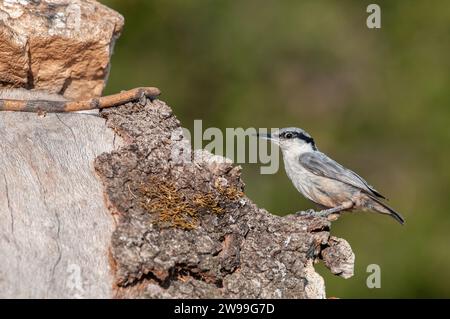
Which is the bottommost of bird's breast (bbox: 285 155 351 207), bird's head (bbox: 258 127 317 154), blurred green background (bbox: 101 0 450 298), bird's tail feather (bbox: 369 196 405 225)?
bird's tail feather (bbox: 369 196 405 225)

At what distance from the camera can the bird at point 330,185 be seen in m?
5.56

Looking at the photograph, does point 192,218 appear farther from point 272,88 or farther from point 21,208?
point 272,88

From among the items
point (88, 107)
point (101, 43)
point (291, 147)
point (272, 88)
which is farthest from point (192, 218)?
point (272, 88)

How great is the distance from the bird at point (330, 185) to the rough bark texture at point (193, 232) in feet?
4.01

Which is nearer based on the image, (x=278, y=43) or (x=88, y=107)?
(x=88, y=107)

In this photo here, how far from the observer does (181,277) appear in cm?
380

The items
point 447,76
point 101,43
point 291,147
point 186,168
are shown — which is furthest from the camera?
point 447,76

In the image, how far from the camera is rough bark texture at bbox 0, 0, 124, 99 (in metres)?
4.74

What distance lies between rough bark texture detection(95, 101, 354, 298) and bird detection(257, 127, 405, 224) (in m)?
1.22

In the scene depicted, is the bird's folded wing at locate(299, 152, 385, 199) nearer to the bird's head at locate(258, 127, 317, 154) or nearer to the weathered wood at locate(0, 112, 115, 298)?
the bird's head at locate(258, 127, 317, 154)

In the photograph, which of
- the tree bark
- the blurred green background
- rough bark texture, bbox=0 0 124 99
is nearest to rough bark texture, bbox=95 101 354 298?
the tree bark

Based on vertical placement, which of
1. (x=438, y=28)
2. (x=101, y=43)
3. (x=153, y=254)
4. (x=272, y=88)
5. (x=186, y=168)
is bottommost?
(x=153, y=254)

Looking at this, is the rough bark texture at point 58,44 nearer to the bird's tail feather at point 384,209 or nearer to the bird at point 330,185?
the bird at point 330,185
